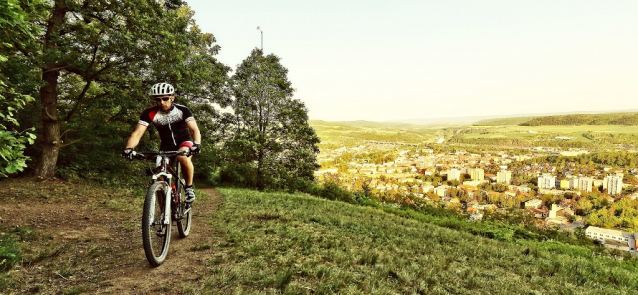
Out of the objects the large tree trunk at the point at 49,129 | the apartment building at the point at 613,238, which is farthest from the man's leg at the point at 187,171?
the apartment building at the point at 613,238

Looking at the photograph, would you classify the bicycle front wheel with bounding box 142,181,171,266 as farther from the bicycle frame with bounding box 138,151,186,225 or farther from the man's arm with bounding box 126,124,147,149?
the man's arm with bounding box 126,124,147,149

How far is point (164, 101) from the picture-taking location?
14.4 ft

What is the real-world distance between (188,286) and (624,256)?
16078 mm

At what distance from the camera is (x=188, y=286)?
3277mm

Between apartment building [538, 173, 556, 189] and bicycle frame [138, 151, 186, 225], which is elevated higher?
bicycle frame [138, 151, 186, 225]

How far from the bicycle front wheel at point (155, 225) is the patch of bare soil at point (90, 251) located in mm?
209

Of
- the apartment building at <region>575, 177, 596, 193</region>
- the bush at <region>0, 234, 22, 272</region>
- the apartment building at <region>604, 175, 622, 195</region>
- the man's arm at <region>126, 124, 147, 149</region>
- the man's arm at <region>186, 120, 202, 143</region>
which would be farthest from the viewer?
the apartment building at <region>575, 177, 596, 193</region>

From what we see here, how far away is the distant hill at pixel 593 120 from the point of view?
112562 mm

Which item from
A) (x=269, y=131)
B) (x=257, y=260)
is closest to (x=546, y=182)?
(x=269, y=131)

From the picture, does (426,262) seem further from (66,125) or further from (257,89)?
(257,89)

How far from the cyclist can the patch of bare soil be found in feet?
5.53

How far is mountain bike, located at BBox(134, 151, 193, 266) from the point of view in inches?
143

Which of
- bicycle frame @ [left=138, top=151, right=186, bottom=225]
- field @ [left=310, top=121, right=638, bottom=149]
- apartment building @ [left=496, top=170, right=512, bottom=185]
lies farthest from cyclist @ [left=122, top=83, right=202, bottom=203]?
field @ [left=310, top=121, right=638, bottom=149]

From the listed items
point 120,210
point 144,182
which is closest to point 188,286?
point 120,210
